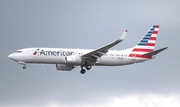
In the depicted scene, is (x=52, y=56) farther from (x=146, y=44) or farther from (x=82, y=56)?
(x=146, y=44)

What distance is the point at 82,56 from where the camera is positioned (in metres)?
82.9

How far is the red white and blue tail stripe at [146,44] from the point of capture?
87.2m

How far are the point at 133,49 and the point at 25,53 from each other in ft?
62.3

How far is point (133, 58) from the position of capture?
3401 inches

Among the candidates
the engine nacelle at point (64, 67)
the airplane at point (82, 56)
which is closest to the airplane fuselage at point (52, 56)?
the airplane at point (82, 56)

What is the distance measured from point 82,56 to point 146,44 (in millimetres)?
13615

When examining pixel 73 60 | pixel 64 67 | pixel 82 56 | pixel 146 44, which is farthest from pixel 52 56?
pixel 146 44

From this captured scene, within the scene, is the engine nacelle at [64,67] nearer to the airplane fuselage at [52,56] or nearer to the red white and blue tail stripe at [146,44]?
the airplane fuselage at [52,56]

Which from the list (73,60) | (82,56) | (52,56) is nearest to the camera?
(52,56)

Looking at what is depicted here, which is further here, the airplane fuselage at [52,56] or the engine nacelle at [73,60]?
the engine nacelle at [73,60]

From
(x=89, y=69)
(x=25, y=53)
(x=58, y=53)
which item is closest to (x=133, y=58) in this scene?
(x=89, y=69)

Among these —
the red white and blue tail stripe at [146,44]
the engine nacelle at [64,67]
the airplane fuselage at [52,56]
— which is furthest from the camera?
the engine nacelle at [64,67]

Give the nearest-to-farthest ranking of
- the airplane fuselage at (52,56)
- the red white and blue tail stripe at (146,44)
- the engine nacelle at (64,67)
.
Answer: the airplane fuselage at (52,56) < the red white and blue tail stripe at (146,44) < the engine nacelle at (64,67)

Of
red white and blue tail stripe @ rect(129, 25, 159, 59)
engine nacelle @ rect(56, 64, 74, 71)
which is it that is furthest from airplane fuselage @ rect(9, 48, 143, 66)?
engine nacelle @ rect(56, 64, 74, 71)
